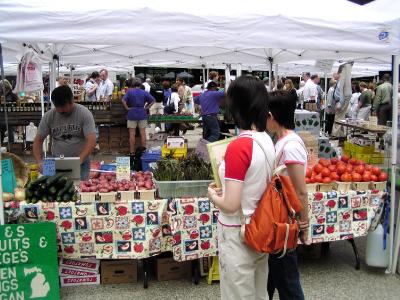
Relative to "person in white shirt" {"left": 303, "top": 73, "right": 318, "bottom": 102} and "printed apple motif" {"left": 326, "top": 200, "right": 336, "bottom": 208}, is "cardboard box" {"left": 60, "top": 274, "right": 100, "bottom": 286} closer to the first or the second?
"printed apple motif" {"left": 326, "top": 200, "right": 336, "bottom": 208}

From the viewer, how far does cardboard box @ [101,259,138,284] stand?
4.22 m

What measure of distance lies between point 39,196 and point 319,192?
8.48ft

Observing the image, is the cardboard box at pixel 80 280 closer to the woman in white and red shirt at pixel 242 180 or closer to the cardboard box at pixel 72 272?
the cardboard box at pixel 72 272

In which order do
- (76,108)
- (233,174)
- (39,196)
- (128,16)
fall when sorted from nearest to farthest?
(233,174) → (128,16) → (39,196) → (76,108)

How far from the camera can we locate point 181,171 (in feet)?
13.8

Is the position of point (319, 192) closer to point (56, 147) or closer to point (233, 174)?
point (233, 174)

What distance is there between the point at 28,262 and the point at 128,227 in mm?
860

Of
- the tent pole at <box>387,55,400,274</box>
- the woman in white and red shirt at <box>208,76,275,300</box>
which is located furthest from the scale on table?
the tent pole at <box>387,55,400,274</box>

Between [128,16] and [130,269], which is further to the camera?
[130,269]

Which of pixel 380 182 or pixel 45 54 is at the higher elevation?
pixel 45 54

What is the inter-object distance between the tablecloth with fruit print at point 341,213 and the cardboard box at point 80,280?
2.08 metres

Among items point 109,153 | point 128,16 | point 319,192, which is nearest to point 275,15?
point 128,16

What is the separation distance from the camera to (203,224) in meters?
4.02

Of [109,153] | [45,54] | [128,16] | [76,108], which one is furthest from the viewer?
[109,153]
